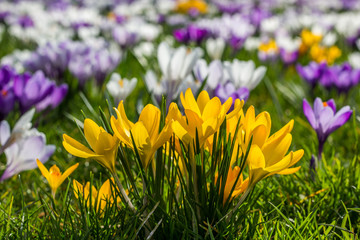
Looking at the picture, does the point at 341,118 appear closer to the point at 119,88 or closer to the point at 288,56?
the point at 119,88

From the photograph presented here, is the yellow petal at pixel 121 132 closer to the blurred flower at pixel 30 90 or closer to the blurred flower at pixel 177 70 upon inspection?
the blurred flower at pixel 177 70

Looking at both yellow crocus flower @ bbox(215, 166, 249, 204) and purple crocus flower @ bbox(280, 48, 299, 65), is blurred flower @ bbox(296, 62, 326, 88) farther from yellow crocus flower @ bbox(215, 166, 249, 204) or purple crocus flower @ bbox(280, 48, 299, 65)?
yellow crocus flower @ bbox(215, 166, 249, 204)

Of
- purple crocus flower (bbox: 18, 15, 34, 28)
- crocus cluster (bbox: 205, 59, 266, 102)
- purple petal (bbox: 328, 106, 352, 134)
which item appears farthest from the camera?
purple crocus flower (bbox: 18, 15, 34, 28)

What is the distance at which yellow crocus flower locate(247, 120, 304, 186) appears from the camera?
0.99 m

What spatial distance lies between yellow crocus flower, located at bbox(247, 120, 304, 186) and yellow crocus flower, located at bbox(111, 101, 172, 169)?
0.63 feet

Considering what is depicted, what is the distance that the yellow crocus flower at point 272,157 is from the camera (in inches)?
39.1

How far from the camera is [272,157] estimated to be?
1023 mm

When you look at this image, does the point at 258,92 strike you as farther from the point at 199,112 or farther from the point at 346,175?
the point at 199,112

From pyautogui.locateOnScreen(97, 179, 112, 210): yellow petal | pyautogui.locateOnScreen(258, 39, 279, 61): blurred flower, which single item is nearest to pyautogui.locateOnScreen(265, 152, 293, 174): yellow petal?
pyautogui.locateOnScreen(97, 179, 112, 210): yellow petal

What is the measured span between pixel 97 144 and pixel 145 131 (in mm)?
115

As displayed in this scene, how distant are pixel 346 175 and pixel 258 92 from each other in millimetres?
1751

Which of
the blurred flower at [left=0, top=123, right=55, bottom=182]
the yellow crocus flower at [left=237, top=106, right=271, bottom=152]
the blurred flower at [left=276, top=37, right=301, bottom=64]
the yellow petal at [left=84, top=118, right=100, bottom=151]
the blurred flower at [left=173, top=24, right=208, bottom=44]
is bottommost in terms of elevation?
the blurred flower at [left=276, top=37, right=301, bottom=64]

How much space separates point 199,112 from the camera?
1.04 meters

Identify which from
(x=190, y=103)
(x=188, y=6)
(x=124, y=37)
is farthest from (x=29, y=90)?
(x=188, y=6)
